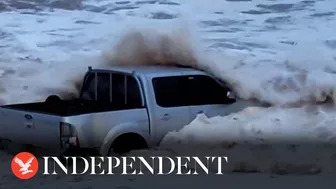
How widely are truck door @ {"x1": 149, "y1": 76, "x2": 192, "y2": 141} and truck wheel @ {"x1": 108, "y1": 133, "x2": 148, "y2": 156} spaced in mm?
209

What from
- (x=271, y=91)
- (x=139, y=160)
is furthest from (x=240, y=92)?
(x=139, y=160)

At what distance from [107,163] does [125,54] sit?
372 centimetres

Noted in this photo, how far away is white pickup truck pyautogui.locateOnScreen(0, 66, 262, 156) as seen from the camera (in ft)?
27.0

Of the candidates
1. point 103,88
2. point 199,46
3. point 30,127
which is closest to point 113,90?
point 103,88

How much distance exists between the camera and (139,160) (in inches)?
324

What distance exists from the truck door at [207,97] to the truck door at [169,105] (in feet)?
0.35

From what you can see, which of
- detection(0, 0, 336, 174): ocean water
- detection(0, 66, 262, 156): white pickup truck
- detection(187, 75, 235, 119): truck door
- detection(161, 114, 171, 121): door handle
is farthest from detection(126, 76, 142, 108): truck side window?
detection(0, 0, 336, 174): ocean water

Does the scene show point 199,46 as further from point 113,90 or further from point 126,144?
point 126,144

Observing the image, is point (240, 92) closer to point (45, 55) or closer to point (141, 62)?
point (141, 62)

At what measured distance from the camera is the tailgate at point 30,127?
323 inches

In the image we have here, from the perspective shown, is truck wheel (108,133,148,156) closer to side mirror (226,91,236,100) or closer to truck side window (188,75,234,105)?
truck side window (188,75,234,105)

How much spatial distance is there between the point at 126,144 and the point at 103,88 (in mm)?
1213

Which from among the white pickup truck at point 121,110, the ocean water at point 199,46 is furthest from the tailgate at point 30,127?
the ocean water at point 199,46

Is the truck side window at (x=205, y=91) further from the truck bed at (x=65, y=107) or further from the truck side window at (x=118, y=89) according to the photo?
the truck bed at (x=65, y=107)
